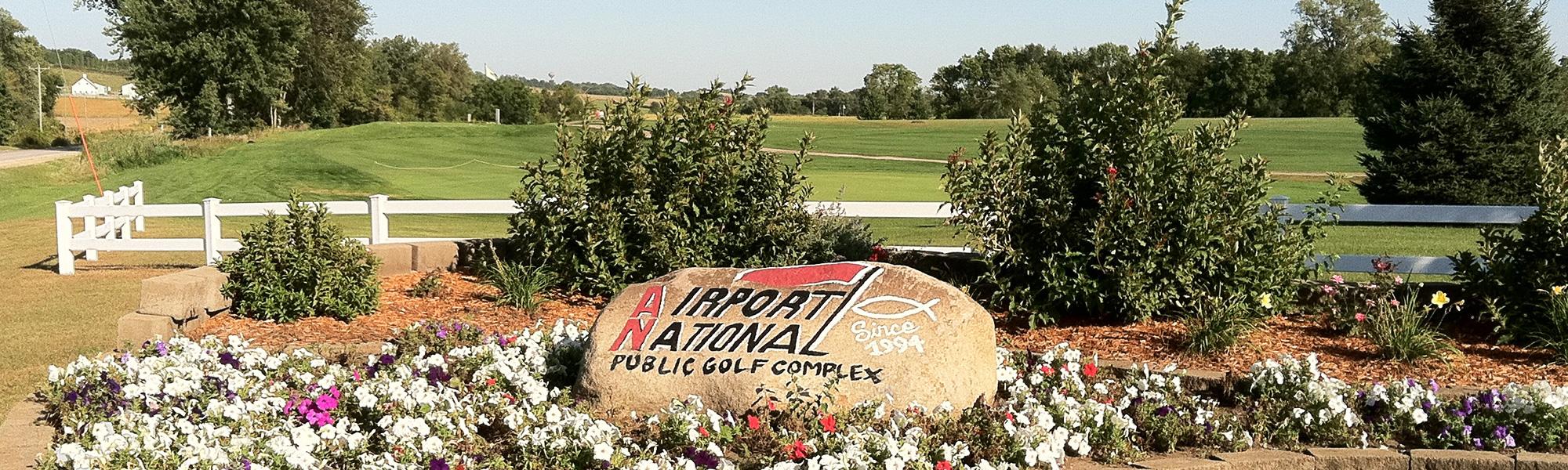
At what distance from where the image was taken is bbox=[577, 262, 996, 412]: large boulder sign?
4.62 metres

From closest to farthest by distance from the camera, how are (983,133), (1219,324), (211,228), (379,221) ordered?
(1219,324)
(379,221)
(211,228)
(983,133)

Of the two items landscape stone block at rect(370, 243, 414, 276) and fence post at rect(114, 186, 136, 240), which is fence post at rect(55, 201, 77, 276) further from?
landscape stone block at rect(370, 243, 414, 276)

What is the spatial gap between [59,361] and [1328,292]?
8.14 meters

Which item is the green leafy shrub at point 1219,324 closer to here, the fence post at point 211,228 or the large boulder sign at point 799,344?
the large boulder sign at point 799,344

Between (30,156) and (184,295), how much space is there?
3819cm

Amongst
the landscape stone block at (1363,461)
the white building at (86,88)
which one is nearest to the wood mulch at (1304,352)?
the landscape stone block at (1363,461)

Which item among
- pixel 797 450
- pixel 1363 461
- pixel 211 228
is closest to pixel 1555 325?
pixel 1363 461

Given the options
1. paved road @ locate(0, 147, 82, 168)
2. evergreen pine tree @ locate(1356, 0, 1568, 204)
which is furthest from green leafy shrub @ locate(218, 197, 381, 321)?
paved road @ locate(0, 147, 82, 168)

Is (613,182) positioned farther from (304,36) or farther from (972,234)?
(304,36)

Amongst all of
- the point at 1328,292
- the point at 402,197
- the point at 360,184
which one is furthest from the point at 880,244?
the point at 360,184

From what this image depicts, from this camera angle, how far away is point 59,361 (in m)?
7.02

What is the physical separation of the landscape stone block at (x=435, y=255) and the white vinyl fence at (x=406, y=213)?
2.25 ft

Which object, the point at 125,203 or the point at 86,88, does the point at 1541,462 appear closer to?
the point at 125,203

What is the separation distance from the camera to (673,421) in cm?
428
